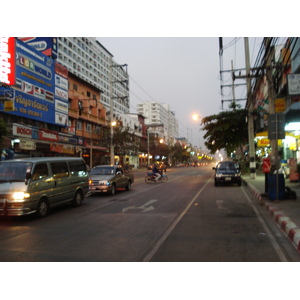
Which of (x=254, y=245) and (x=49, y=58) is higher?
(x=49, y=58)

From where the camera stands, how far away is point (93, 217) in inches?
371

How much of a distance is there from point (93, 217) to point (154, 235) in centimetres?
318

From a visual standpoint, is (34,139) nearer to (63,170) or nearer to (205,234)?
(63,170)

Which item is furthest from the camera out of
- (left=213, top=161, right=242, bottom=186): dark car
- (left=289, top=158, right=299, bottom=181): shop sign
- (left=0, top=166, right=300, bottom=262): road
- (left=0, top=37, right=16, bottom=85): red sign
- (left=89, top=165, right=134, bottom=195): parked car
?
(left=0, top=37, right=16, bottom=85): red sign

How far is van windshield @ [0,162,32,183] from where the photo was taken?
9273 millimetres

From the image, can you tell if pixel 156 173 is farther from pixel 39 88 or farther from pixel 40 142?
pixel 39 88

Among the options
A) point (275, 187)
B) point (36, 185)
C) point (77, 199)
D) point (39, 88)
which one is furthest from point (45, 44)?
point (275, 187)

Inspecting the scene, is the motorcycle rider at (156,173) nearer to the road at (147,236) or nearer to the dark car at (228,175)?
the dark car at (228,175)

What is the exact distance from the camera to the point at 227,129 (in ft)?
102

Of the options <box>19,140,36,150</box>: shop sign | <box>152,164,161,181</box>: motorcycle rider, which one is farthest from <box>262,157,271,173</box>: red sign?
<box>19,140,36,150</box>: shop sign

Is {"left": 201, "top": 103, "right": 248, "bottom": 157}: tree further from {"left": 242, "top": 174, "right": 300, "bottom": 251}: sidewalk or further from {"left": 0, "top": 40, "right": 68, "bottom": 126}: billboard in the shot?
{"left": 242, "top": 174, "right": 300, "bottom": 251}: sidewalk

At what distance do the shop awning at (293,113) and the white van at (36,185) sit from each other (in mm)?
8666

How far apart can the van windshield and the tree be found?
23.4 metres

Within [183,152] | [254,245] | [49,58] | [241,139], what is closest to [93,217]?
[254,245]
